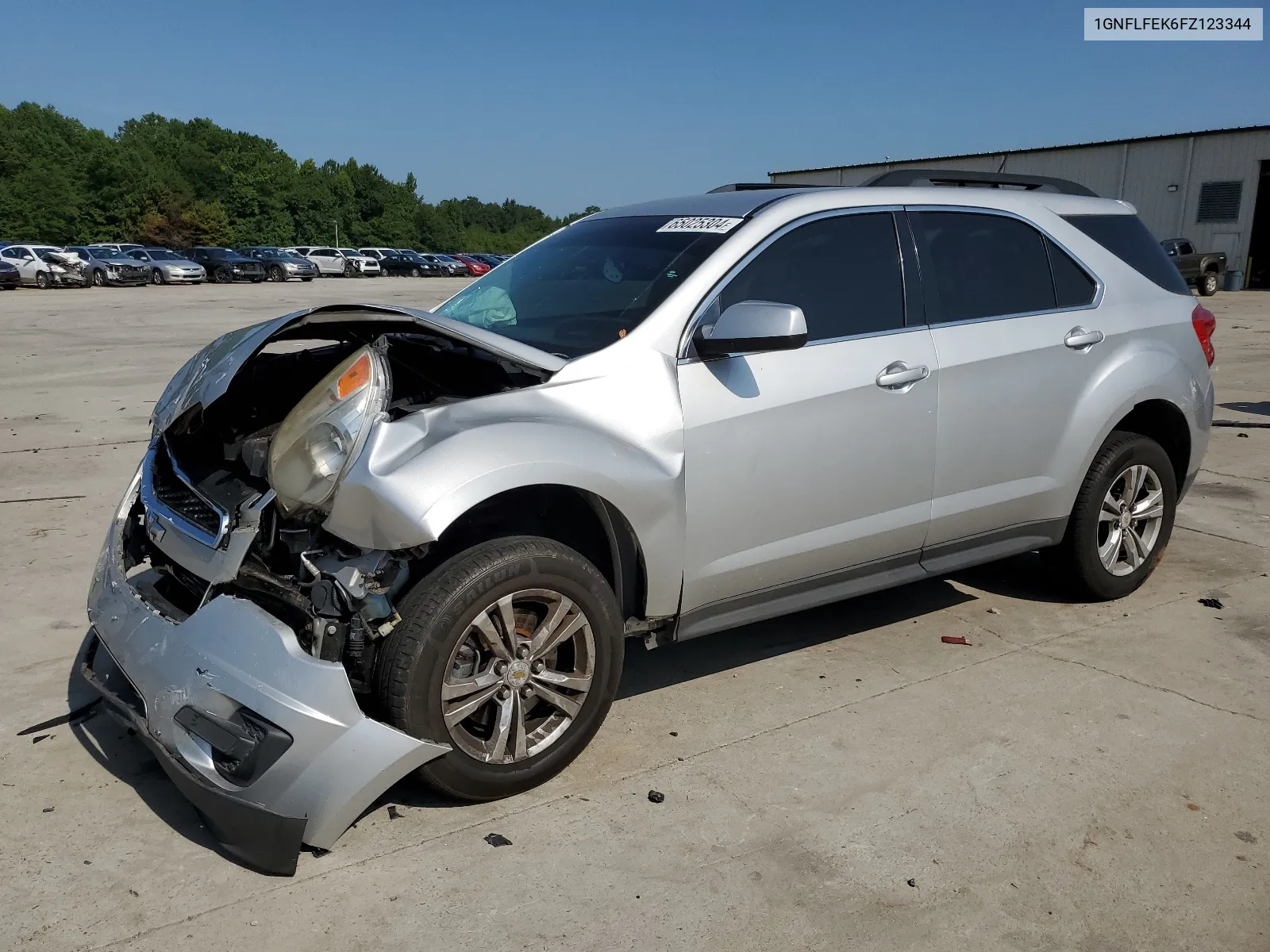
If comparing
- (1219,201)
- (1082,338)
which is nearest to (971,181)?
(1082,338)

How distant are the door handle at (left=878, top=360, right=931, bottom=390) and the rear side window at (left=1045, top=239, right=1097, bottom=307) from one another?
1.04 meters

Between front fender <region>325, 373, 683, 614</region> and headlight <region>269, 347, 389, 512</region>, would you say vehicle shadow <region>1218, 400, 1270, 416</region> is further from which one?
headlight <region>269, 347, 389, 512</region>

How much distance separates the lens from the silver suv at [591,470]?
2.85 m

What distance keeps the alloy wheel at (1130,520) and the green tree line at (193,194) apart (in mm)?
88059

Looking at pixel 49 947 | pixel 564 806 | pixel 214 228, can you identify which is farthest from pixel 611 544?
pixel 214 228

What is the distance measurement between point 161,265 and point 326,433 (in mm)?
42472

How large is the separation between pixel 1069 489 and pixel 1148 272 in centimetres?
118

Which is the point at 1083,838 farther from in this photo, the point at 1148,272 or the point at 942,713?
the point at 1148,272

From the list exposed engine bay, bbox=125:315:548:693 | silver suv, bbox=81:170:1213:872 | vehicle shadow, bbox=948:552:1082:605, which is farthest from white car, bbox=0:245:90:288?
vehicle shadow, bbox=948:552:1082:605

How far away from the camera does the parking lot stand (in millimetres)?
2650

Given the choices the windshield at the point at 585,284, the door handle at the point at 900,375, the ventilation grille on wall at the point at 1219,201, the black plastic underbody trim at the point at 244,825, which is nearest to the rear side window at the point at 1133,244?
the door handle at the point at 900,375

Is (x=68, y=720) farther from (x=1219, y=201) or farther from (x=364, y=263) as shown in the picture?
(x=364, y=263)

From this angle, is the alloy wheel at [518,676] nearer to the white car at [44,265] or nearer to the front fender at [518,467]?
the front fender at [518,467]

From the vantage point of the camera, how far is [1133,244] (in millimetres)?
4930
